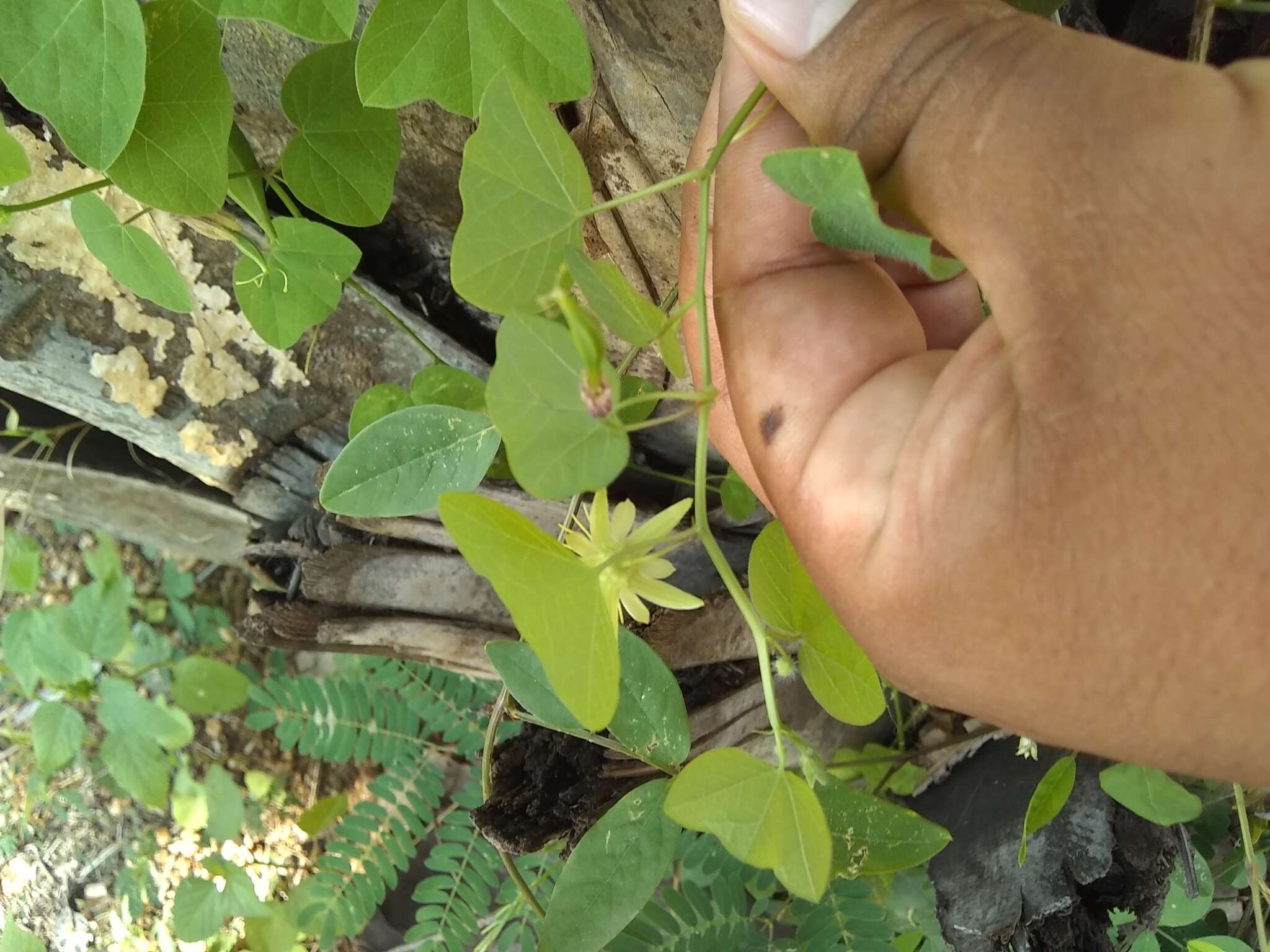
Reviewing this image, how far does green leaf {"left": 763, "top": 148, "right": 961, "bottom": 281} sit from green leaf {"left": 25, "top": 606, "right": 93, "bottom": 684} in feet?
5.74

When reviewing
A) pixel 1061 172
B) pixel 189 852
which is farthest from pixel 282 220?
pixel 189 852

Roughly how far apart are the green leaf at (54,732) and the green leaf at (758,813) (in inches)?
58.8

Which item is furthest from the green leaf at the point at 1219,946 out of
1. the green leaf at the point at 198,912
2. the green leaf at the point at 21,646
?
the green leaf at the point at 21,646

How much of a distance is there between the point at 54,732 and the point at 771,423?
1.66m

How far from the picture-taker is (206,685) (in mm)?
1786

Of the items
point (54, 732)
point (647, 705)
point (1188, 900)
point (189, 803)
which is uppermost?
point (647, 705)

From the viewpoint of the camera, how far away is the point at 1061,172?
0.42 meters

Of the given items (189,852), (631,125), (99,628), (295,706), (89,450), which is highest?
(631,125)

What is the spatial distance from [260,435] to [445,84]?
842mm

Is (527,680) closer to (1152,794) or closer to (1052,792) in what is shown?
(1052,792)

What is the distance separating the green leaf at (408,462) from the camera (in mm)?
781

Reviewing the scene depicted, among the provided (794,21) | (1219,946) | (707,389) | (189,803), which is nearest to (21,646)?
(189,803)

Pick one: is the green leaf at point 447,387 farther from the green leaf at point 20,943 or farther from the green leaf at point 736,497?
the green leaf at point 20,943

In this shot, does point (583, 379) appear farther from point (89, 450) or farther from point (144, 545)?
point (144, 545)
